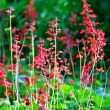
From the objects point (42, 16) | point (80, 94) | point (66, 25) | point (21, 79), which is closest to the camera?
point (80, 94)

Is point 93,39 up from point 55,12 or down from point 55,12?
down

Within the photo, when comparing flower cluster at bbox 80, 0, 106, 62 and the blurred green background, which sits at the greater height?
the blurred green background

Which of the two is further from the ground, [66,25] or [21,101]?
[66,25]

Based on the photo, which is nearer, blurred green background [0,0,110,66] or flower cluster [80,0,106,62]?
flower cluster [80,0,106,62]

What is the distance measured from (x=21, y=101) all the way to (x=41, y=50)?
57 centimetres

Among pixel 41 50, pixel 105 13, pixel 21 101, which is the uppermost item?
pixel 105 13

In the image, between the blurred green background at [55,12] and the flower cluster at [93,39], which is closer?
the flower cluster at [93,39]

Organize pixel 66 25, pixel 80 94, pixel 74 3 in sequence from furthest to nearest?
pixel 74 3, pixel 66 25, pixel 80 94

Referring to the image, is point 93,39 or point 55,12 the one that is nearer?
point 93,39

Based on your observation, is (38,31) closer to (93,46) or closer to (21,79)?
(21,79)

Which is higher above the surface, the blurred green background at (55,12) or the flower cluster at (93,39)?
the blurred green background at (55,12)

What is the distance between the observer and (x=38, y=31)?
353 inches

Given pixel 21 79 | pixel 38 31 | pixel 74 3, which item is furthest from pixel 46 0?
pixel 21 79

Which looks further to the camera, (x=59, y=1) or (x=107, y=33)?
(x=59, y=1)
